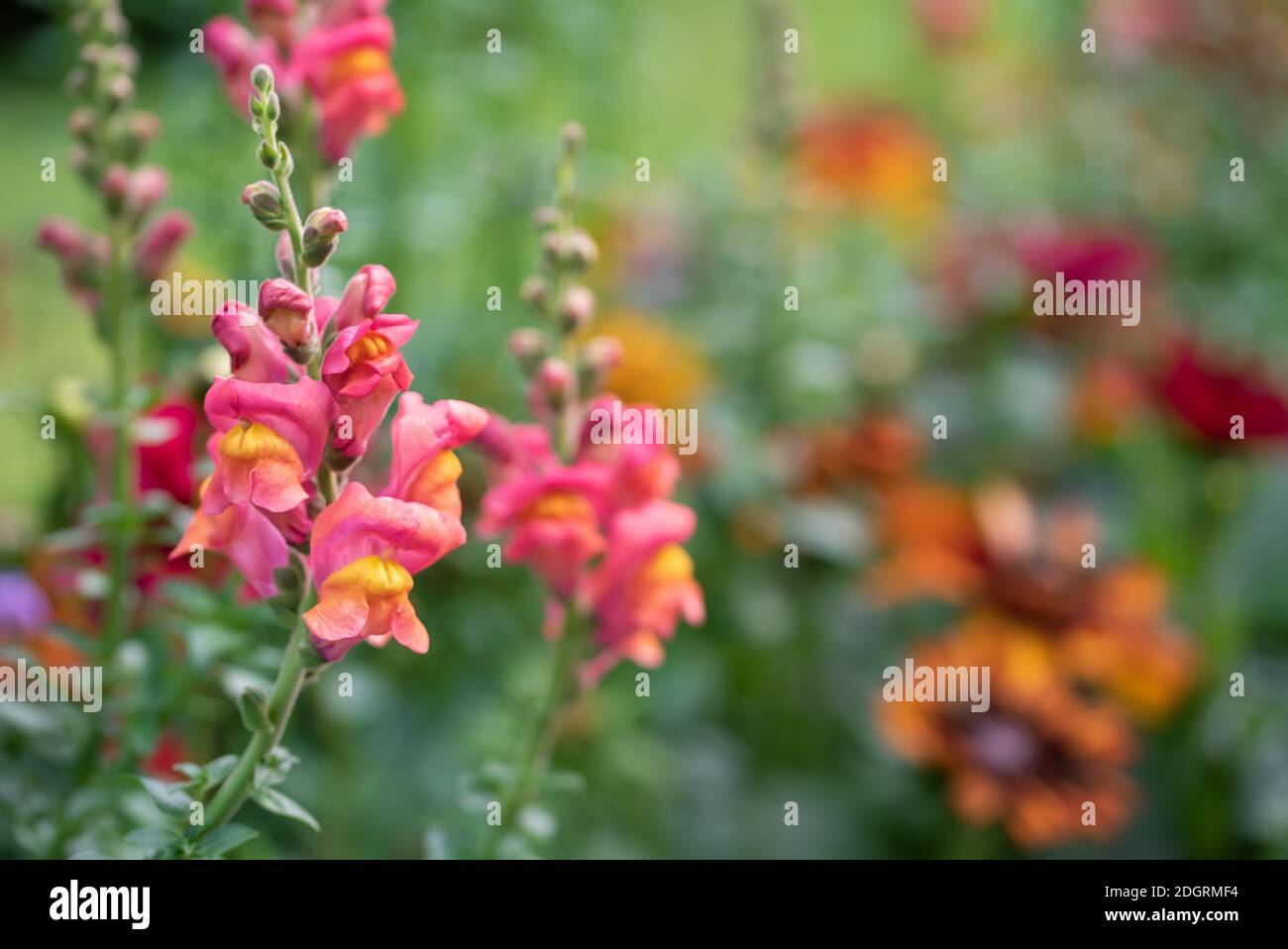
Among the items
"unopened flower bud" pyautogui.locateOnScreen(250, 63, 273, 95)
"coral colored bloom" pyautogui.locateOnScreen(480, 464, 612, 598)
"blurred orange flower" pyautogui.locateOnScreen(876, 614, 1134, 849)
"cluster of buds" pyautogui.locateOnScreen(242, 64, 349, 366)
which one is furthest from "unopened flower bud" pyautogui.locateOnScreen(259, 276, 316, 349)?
"blurred orange flower" pyautogui.locateOnScreen(876, 614, 1134, 849)

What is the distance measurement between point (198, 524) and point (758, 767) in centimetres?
106

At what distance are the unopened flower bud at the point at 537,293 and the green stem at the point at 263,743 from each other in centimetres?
30

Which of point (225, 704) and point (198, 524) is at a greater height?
point (198, 524)

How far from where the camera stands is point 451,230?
5.64 feet

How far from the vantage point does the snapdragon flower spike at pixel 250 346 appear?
0.67m

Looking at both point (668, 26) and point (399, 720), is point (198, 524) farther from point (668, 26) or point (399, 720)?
point (668, 26)

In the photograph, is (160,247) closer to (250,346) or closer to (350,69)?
(350,69)

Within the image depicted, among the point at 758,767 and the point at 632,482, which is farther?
the point at 758,767

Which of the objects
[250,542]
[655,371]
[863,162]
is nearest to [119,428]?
[250,542]

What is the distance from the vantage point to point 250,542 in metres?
0.73
